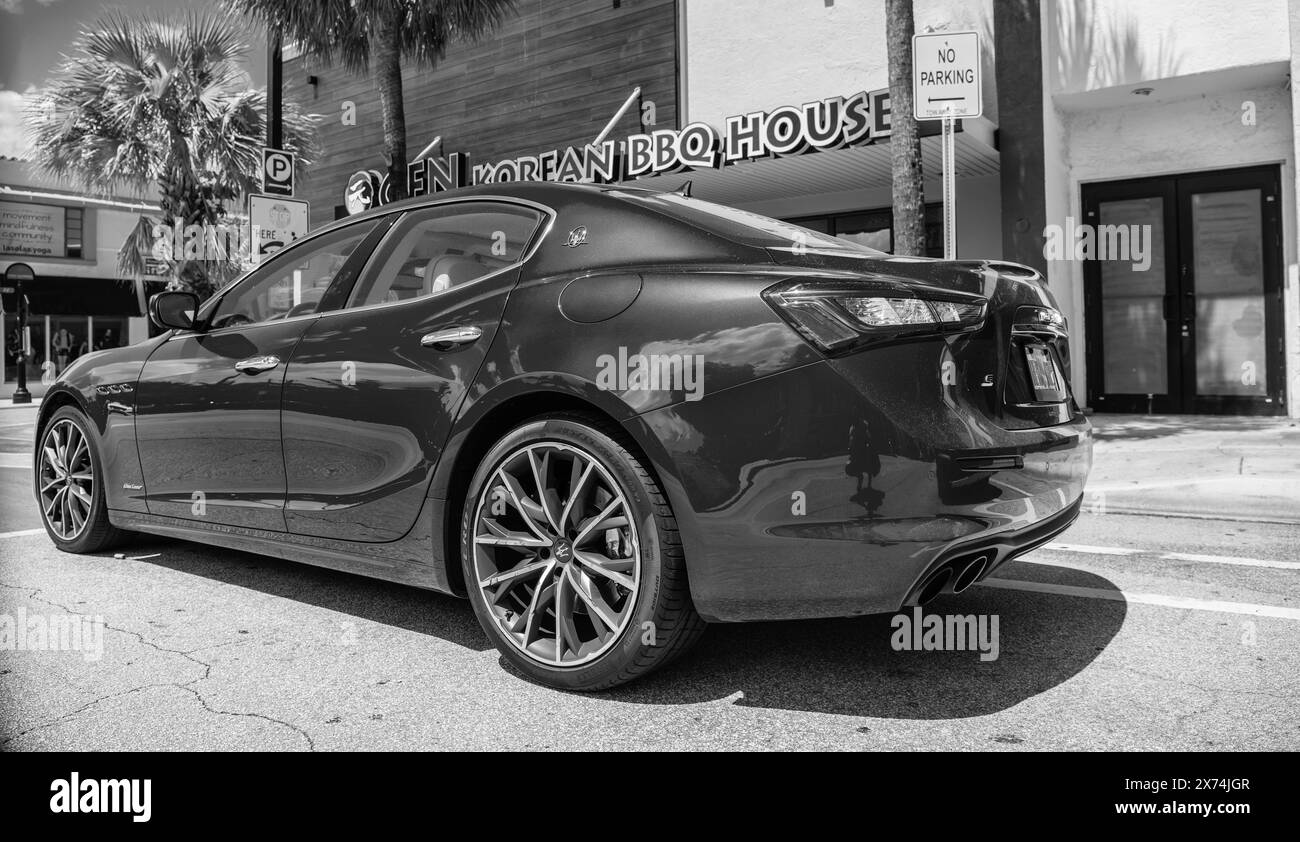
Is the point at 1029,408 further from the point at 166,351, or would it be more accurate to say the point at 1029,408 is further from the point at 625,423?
the point at 166,351

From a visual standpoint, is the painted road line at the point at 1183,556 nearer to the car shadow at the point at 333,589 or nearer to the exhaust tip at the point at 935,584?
the exhaust tip at the point at 935,584

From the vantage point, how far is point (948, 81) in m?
6.11

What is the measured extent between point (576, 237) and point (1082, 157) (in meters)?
10.7

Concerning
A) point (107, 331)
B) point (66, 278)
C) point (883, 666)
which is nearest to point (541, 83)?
point (883, 666)

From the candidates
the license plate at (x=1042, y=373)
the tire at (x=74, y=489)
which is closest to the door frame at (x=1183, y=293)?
the license plate at (x=1042, y=373)

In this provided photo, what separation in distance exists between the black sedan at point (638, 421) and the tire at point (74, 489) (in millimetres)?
1367

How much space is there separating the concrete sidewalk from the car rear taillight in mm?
4460

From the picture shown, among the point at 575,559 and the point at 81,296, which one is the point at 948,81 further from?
the point at 81,296

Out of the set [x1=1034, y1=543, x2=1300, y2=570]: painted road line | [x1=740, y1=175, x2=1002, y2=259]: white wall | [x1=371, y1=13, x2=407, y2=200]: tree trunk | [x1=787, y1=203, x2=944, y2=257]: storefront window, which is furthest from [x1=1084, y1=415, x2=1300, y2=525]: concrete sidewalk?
[x1=371, y1=13, x2=407, y2=200]: tree trunk

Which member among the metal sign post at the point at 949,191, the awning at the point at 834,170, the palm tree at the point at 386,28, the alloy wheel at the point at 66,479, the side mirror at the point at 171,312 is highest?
the palm tree at the point at 386,28

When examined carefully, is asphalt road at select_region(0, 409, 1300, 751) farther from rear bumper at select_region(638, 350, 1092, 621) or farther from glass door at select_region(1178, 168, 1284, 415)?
glass door at select_region(1178, 168, 1284, 415)

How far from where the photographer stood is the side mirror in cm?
414

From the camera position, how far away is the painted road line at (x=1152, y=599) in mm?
3656
